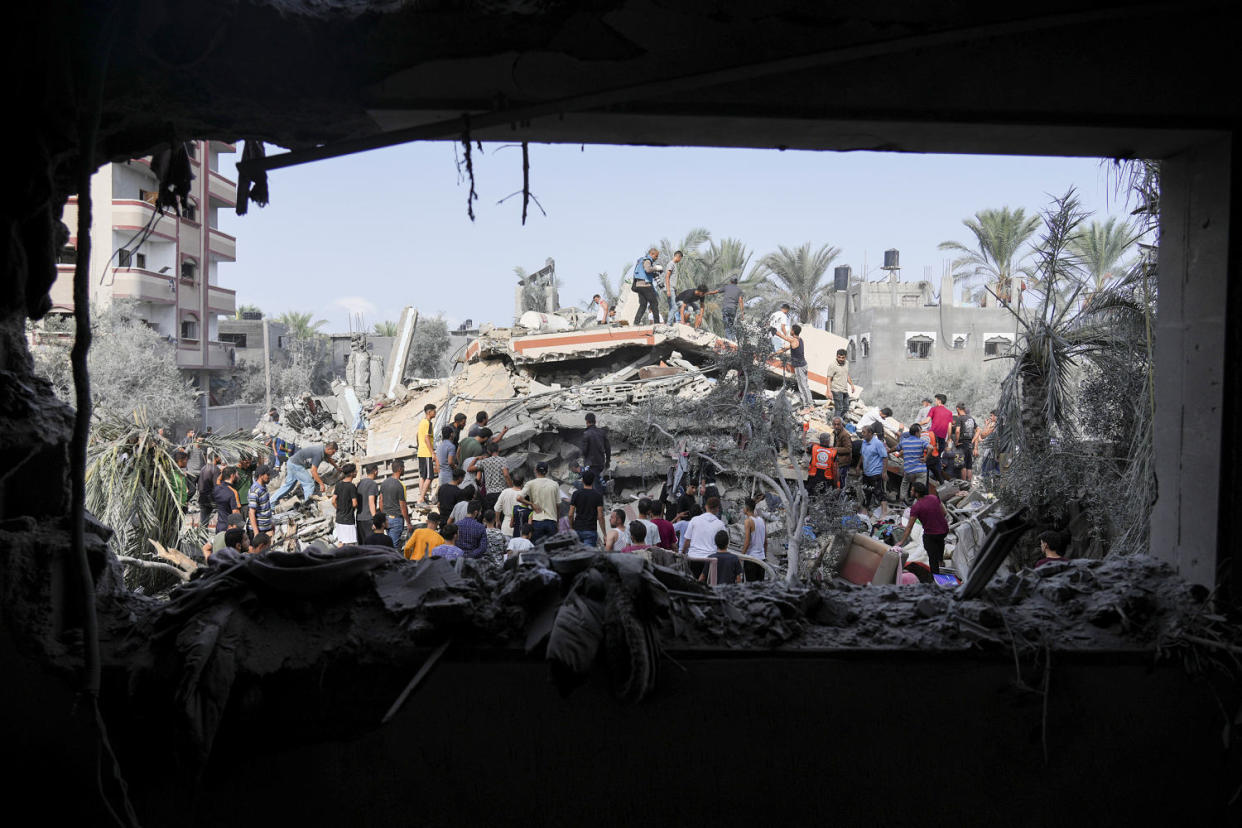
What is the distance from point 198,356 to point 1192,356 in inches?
1292

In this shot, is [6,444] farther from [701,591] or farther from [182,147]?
[701,591]

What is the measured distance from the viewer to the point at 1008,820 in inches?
109

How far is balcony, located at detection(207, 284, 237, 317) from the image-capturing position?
103ft

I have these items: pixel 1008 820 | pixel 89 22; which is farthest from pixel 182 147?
pixel 1008 820

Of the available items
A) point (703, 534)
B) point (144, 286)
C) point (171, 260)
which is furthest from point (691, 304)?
point (171, 260)

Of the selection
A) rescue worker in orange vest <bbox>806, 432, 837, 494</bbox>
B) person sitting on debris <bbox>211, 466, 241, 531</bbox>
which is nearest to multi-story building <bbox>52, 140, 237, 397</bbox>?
person sitting on debris <bbox>211, 466, 241, 531</bbox>

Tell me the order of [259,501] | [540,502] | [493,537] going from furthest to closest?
[259,501] < [540,502] < [493,537]

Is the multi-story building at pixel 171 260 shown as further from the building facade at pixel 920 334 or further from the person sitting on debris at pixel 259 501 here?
the building facade at pixel 920 334

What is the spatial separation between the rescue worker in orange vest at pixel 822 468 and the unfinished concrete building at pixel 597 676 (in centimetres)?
1029

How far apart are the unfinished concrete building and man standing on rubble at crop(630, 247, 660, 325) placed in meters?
16.6

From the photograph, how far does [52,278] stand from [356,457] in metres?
16.2

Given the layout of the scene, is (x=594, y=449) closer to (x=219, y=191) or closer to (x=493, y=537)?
(x=493, y=537)

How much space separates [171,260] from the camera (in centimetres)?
3106

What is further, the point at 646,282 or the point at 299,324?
the point at 299,324
